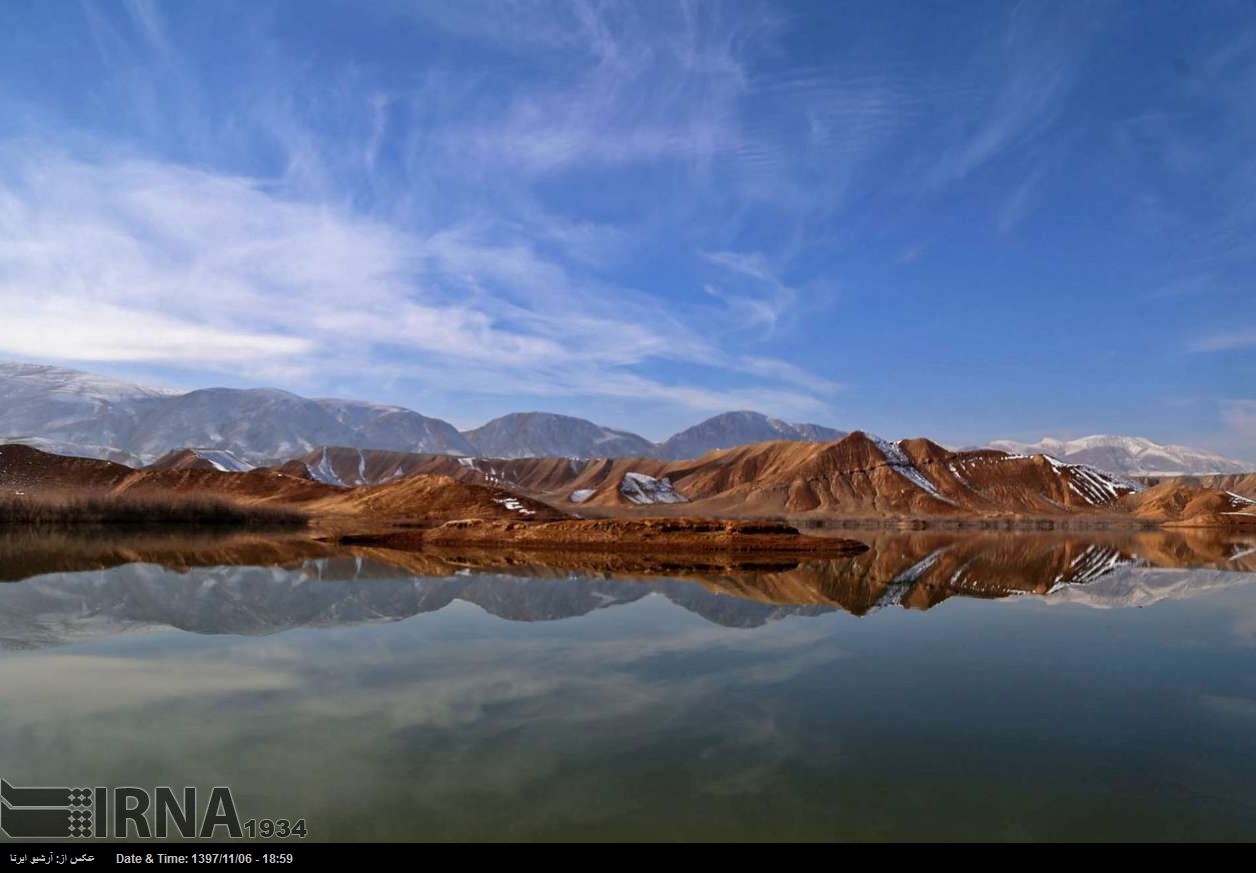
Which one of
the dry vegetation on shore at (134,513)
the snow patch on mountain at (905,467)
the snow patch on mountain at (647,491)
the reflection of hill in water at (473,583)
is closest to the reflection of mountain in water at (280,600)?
the reflection of hill in water at (473,583)

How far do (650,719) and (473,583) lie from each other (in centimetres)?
1903

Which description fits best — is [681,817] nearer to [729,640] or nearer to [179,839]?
[179,839]

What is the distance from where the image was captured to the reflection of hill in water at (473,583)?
19406mm

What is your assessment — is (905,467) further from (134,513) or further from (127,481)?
(127,481)

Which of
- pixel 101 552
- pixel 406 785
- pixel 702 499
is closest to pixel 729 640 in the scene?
pixel 406 785

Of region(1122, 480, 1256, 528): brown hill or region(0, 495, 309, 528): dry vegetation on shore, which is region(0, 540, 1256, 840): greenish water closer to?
region(0, 495, 309, 528): dry vegetation on shore

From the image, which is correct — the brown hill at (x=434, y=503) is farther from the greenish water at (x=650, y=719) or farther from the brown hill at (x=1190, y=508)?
the brown hill at (x=1190, y=508)

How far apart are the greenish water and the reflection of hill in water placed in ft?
1.51

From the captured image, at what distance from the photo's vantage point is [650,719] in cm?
978

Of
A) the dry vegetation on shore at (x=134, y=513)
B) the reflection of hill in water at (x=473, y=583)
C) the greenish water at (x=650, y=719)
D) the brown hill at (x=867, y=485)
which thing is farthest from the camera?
the brown hill at (x=867, y=485)

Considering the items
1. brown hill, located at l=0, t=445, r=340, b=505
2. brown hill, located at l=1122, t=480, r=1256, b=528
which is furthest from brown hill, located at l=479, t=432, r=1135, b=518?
brown hill, located at l=0, t=445, r=340, b=505

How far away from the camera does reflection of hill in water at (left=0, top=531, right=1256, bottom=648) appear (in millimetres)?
19406

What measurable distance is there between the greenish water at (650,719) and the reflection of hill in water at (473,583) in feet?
1.51

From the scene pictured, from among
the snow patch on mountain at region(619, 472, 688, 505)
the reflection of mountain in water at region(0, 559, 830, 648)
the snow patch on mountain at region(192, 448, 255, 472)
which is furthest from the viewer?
the snow patch on mountain at region(192, 448, 255, 472)
